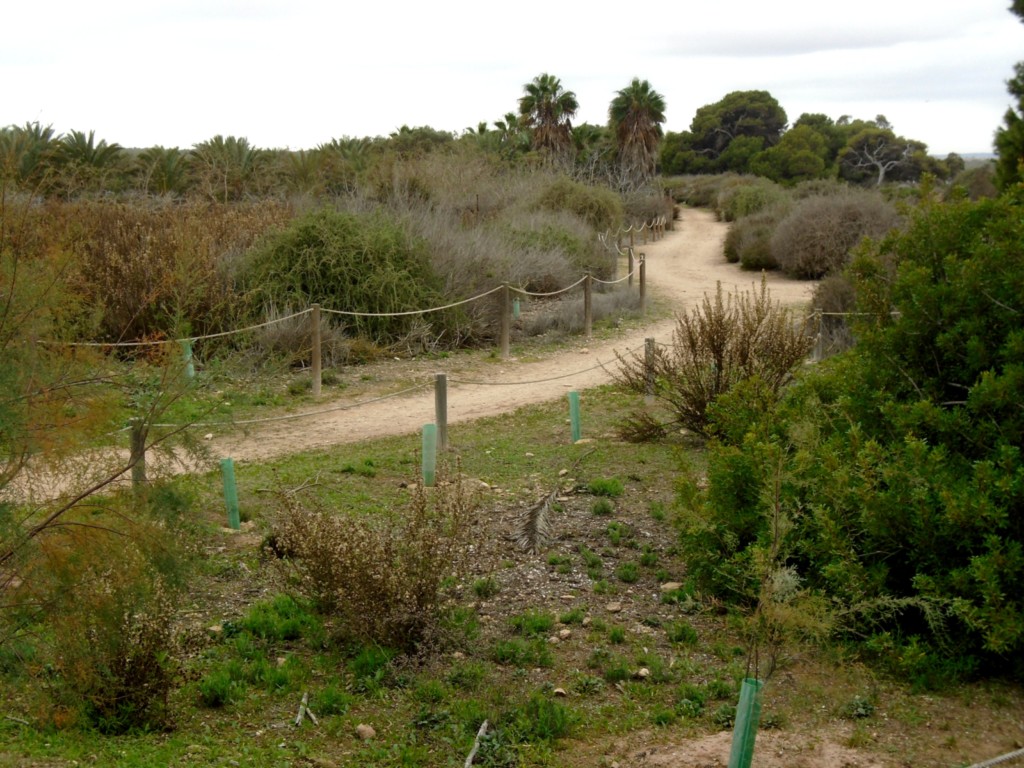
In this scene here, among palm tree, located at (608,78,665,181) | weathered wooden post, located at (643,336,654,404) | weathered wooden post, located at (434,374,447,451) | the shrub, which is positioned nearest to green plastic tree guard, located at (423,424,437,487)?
weathered wooden post, located at (434,374,447,451)

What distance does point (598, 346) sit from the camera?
1603 cm

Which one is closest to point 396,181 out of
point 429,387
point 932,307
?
point 429,387

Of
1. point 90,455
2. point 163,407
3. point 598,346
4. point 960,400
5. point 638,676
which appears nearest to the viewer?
point 163,407

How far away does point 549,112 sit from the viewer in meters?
42.8

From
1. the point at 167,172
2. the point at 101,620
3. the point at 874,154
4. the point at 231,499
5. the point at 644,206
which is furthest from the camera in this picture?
the point at 874,154

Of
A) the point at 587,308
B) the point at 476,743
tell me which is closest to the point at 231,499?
the point at 476,743

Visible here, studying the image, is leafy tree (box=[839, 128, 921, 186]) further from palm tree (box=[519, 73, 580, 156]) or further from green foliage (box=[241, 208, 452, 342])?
green foliage (box=[241, 208, 452, 342])

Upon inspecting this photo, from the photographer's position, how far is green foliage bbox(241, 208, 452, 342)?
47.0 feet

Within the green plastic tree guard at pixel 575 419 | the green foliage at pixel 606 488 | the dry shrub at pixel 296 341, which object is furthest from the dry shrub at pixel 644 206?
the green foliage at pixel 606 488

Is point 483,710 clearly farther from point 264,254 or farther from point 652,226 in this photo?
point 652,226

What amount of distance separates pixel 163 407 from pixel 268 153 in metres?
28.0

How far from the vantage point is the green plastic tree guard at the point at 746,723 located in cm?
349

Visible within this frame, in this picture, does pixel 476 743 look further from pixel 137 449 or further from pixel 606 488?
pixel 606 488

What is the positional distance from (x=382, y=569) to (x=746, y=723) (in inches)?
90.4
